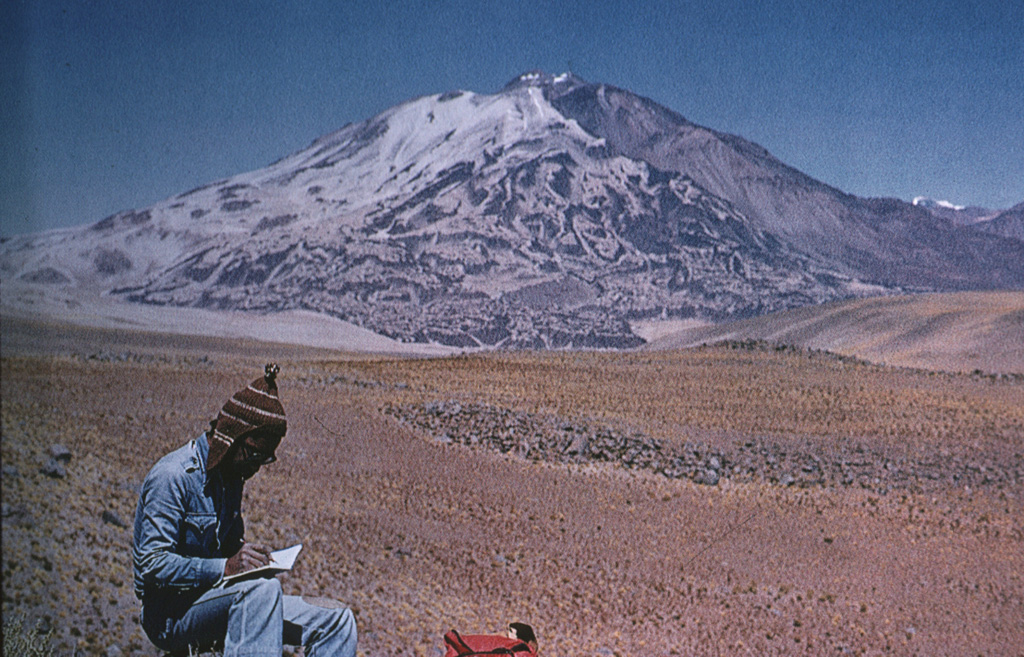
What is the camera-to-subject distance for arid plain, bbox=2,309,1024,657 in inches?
243

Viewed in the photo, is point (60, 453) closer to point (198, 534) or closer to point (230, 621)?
point (198, 534)

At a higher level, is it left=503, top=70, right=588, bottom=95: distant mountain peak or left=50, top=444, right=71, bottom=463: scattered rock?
left=503, top=70, right=588, bottom=95: distant mountain peak

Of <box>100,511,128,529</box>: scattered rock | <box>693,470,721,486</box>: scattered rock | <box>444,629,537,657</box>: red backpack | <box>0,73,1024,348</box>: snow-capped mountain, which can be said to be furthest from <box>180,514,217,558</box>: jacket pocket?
<box>0,73,1024,348</box>: snow-capped mountain

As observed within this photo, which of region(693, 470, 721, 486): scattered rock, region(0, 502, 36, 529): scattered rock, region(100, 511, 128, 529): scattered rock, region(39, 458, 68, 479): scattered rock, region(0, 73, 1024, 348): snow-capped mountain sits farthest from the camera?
region(0, 73, 1024, 348): snow-capped mountain

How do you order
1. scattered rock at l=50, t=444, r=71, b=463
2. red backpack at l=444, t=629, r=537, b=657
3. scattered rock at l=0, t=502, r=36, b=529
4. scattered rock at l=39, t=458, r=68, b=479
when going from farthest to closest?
1. scattered rock at l=50, t=444, r=71, b=463
2. scattered rock at l=39, t=458, r=68, b=479
3. scattered rock at l=0, t=502, r=36, b=529
4. red backpack at l=444, t=629, r=537, b=657

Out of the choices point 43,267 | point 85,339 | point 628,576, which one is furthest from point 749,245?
point 628,576

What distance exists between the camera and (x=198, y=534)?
2.69m

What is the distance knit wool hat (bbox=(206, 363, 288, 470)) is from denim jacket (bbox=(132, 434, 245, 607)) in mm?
72

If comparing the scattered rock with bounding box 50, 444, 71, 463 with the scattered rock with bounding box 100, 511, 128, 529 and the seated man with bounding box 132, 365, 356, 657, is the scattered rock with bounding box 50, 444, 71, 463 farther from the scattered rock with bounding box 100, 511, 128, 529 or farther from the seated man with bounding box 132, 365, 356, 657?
the seated man with bounding box 132, 365, 356, 657

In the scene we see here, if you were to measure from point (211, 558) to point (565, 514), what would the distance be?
7.21 m

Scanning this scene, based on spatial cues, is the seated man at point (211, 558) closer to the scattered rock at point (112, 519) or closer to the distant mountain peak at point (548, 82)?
the scattered rock at point (112, 519)

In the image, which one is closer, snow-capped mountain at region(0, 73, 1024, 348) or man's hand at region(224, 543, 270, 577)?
man's hand at region(224, 543, 270, 577)

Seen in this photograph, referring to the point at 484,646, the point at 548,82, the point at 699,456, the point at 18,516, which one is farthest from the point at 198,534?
the point at 548,82

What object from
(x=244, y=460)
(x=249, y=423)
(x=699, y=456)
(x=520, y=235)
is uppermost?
(x=520, y=235)
